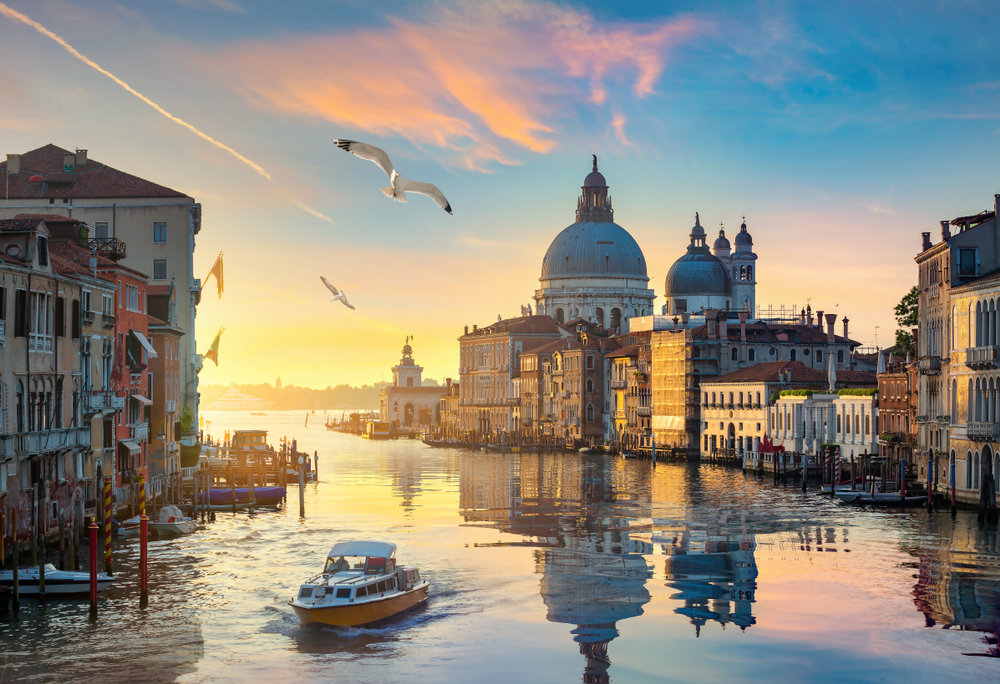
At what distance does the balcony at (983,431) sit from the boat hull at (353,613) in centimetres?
2190

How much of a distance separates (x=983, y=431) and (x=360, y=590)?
2305cm

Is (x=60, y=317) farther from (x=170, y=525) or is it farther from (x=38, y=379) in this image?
(x=170, y=525)

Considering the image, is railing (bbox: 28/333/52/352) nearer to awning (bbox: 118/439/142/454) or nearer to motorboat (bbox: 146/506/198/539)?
motorboat (bbox: 146/506/198/539)

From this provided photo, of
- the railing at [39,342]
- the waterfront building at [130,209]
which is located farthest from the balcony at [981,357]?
the waterfront building at [130,209]

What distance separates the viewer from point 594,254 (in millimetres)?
130125

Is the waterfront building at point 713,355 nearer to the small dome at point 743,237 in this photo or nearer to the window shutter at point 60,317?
the small dome at point 743,237

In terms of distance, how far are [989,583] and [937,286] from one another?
18.8 meters

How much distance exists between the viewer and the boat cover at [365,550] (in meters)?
26.3

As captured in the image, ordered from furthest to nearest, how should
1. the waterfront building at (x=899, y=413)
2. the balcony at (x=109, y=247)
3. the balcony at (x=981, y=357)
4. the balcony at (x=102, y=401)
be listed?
the waterfront building at (x=899, y=413)
the balcony at (x=109, y=247)
the balcony at (x=981, y=357)
the balcony at (x=102, y=401)

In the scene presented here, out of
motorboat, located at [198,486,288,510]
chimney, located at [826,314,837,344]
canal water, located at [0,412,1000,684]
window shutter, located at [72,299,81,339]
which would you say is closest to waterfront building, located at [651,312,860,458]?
chimney, located at [826,314,837,344]

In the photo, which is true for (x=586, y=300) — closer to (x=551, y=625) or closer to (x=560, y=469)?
(x=560, y=469)

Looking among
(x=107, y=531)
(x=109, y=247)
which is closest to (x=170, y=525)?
(x=109, y=247)

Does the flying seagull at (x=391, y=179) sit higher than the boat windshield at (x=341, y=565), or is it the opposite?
the flying seagull at (x=391, y=179)

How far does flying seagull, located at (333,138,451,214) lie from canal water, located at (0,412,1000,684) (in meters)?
8.52
